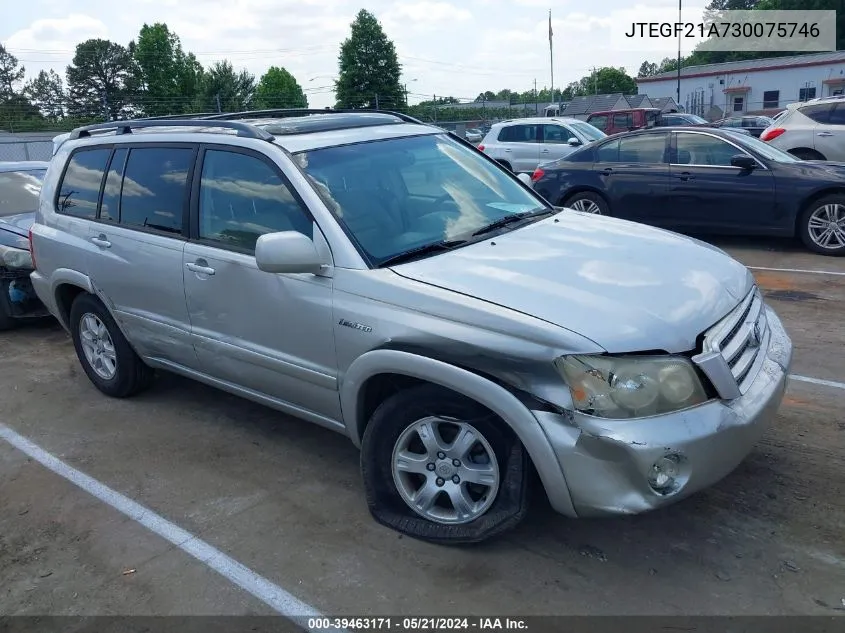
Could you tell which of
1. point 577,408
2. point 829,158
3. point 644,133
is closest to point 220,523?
point 577,408

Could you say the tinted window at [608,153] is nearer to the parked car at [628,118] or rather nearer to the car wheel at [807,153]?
the car wheel at [807,153]

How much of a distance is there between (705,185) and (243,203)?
23.0ft

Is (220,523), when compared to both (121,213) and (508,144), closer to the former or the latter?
(121,213)

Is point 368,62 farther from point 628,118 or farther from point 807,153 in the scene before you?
point 807,153

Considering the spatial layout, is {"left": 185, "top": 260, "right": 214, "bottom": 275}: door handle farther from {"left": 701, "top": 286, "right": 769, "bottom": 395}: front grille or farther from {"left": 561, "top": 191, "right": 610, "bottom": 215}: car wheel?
{"left": 561, "top": 191, "right": 610, "bottom": 215}: car wheel

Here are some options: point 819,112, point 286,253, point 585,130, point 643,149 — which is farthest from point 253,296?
point 585,130

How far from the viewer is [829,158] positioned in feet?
41.3

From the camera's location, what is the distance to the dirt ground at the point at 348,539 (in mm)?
2951

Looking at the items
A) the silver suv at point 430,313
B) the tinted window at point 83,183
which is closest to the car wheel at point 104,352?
the silver suv at point 430,313

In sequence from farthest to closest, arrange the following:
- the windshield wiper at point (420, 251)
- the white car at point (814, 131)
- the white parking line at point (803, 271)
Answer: the white car at point (814, 131), the white parking line at point (803, 271), the windshield wiper at point (420, 251)

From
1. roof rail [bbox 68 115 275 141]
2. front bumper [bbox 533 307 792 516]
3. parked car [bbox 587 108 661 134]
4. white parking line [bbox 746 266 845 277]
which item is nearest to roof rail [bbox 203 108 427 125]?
roof rail [bbox 68 115 275 141]

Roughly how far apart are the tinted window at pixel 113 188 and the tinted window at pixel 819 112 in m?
12.1

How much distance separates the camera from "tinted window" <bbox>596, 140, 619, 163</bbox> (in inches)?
397

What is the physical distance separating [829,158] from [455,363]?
477 inches
